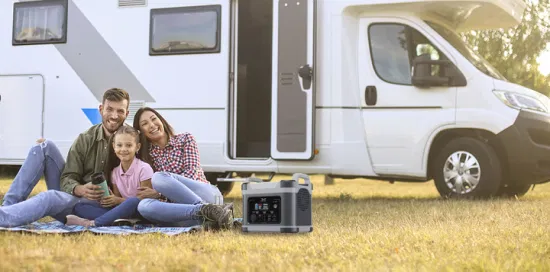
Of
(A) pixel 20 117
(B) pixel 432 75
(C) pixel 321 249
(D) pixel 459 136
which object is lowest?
(C) pixel 321 249

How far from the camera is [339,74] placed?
919cm

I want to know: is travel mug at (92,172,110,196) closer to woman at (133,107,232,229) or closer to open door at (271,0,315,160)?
woman at (133,107,232,229)

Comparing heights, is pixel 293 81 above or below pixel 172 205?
above

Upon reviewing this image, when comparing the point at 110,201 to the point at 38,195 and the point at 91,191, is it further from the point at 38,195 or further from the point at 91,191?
the point at 38,195

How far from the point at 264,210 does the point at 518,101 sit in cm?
421

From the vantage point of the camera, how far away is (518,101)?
29.2 ft

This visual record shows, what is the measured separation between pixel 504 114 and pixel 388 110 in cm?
116

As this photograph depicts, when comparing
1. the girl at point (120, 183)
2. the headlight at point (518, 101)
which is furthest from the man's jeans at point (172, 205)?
the headlight at point (518, 101)

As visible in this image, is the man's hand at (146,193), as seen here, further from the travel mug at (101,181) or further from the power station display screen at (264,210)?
the power station display screen at (264,210)

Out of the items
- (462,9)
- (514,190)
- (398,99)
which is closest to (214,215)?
(398,99)

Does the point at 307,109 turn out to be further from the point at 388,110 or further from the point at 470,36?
the point at 470,36

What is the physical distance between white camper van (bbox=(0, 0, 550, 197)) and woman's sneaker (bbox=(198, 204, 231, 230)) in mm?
3588

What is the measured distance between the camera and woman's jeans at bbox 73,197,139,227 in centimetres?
575

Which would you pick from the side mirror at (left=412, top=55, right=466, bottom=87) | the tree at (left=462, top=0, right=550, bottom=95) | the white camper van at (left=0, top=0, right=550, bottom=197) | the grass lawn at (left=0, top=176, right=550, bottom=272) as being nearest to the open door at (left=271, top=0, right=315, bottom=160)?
the white camper van at (left=0, top=0, right=550, bottom=197)
